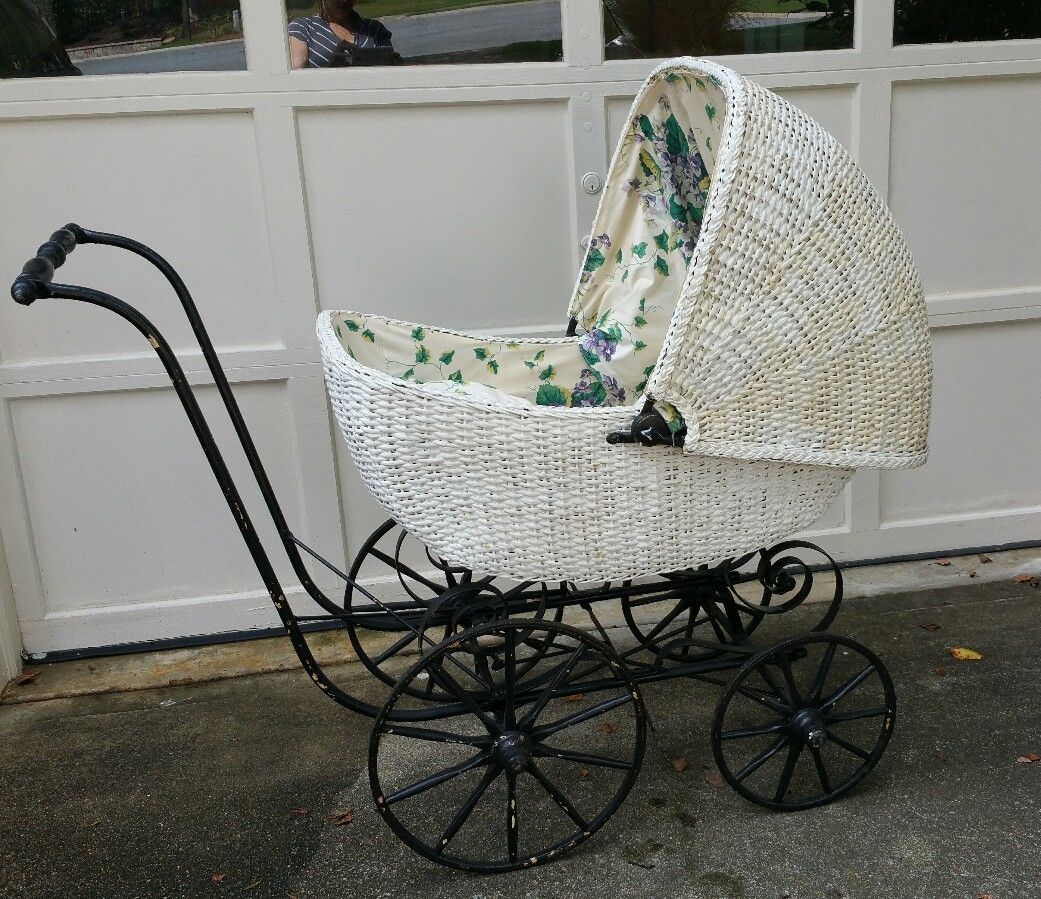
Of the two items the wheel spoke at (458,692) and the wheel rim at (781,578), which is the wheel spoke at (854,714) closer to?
the wheel rim at (781,578)

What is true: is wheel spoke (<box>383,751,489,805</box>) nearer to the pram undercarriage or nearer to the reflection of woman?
the pram undercarriage

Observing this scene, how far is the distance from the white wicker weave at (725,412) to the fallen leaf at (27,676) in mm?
1575

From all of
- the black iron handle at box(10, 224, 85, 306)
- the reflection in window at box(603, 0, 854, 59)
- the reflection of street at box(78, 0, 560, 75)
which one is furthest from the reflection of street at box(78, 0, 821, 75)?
the black iron handle at box(10, 224, 85, 306)

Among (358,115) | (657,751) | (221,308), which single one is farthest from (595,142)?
(657,751)

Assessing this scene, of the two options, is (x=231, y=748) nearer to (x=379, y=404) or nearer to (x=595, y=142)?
(x=379, y=404)

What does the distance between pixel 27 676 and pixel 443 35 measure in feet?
7.42

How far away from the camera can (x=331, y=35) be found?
9.18 ft

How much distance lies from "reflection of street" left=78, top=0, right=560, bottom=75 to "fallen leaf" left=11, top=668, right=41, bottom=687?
71.0 inches

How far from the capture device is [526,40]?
2.88 metres

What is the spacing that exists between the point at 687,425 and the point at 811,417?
11.3 inches

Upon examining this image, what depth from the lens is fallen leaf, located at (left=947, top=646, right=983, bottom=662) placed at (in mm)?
2816

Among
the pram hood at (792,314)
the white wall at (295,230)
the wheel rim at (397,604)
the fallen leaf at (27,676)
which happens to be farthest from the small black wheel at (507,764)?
the fallen leaf at (27,676)

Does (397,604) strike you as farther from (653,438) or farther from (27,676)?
(27,676)

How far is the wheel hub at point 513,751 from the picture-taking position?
2.06 metres
